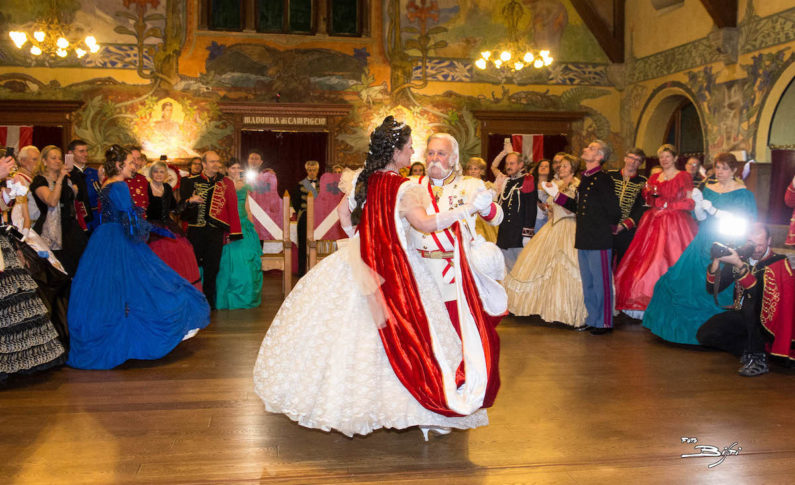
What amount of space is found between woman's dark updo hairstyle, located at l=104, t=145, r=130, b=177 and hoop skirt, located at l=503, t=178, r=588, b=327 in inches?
137

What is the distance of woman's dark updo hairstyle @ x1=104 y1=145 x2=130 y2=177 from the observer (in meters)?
4.55

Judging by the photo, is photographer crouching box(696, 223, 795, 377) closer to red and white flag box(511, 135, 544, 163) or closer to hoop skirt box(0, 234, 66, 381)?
hoop skirt box(0, 234, 66, 381)

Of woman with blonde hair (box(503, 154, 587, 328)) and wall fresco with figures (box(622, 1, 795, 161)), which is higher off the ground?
wall fresco with figures (box(622, 1, 795, 161))

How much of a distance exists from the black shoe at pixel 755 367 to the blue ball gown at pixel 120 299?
3.61 metres

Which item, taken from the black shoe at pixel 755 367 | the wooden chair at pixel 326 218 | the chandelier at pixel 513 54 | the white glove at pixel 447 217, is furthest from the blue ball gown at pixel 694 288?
the chandelier at pixel 513 54

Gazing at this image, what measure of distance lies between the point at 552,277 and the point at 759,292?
1.82m

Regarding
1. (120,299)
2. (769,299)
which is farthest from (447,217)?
(769,299)

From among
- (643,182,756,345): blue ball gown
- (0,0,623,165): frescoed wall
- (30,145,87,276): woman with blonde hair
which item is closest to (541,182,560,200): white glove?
(643,182,756,345): blue ball gown

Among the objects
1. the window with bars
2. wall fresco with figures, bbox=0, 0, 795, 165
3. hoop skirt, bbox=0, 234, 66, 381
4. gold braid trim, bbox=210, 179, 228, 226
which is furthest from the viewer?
the window with bars

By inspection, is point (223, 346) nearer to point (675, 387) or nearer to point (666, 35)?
point (675, 387)

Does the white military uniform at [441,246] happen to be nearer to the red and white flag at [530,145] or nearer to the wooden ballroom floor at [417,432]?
the wooden ballroom floor at [417,432]

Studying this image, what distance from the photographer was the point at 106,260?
445 cm

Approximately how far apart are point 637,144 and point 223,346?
9120 millimetres

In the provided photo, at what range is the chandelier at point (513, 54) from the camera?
1070cm
